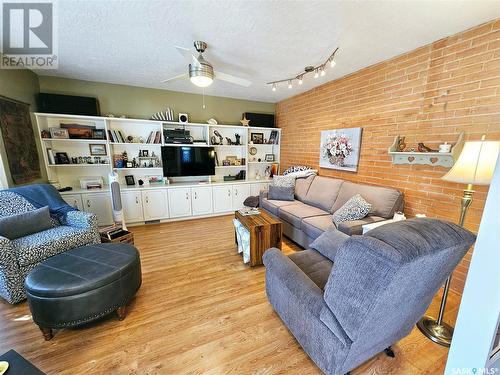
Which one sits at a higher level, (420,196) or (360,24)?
(360,24)

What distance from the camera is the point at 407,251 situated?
756mm

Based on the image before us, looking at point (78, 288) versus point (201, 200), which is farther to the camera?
point (201, 200)

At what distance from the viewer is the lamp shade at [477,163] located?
53.6 inches

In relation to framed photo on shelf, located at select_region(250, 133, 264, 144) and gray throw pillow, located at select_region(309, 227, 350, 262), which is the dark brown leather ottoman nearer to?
gray throw pillow, located at select_region(309, 227, 350, 262)

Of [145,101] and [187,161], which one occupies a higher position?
[145,101]

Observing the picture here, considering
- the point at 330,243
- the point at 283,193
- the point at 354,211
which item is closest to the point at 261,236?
the point at 330,243

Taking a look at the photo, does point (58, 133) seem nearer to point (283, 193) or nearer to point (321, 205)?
point (283, 193)

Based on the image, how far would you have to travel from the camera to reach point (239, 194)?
174 inches

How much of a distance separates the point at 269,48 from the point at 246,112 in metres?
2.38

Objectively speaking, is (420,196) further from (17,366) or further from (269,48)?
(17,366)

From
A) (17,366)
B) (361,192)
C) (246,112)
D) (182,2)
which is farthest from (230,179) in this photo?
(17,366)

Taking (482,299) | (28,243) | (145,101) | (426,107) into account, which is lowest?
(28,243)

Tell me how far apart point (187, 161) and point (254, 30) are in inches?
107

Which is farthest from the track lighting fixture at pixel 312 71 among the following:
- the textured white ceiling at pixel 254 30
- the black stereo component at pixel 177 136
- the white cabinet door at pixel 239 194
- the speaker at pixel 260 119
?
the white cabinet door at pixel 239 194
